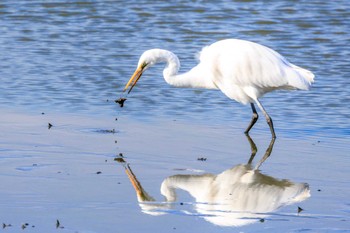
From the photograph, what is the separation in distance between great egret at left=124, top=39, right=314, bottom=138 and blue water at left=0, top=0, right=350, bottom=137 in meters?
0.44

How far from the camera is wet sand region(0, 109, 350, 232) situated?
6.48m

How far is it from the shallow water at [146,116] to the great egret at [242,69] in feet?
1.37

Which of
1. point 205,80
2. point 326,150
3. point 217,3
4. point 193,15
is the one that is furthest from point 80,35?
point 326,150

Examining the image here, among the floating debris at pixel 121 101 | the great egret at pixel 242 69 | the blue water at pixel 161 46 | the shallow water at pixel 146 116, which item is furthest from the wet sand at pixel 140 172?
the blue water at pixel 161 46

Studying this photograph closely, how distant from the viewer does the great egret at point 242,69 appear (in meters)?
10.1

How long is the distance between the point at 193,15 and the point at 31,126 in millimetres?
8476

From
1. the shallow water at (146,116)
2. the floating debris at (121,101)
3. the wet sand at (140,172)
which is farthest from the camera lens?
the floating debris at (121,101)

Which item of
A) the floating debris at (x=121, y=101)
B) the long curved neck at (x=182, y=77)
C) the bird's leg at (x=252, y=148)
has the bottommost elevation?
the bird's leg at (x=252, y=148)

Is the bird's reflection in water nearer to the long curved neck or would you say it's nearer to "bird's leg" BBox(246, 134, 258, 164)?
"bird's leg" BBox(246, 134, 258, 164)

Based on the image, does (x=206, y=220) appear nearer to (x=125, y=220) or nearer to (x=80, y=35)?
(x=125, y=220)

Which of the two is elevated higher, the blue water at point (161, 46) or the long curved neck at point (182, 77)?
the long curved neck at point (182, 77)

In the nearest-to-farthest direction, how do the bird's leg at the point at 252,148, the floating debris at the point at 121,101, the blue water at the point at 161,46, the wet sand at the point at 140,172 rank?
the wet sand at the point at 140,172 → the bird's leg at the point at 252,148 → the floating debris at the point at 121,101 → the blue water at the point at 161,46

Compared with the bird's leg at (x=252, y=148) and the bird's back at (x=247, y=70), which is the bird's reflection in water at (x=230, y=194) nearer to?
the bird's leg at (x=252, y=148)

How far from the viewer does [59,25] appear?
16844 millimetres
